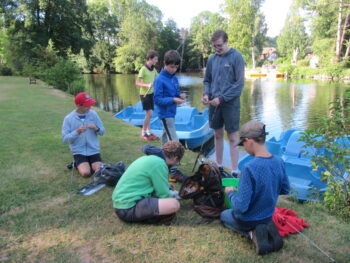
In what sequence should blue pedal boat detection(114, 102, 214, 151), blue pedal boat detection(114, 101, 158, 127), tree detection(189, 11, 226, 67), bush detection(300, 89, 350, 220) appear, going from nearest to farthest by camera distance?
bush detection(300, 89, 350, 220)
blue pedal boat detection(114, 102, 214, 151)
blue pedal boat detection(114, 101, 158, 127)
tree detection(189, 11, 226, 67)

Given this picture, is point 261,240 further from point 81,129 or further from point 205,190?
point 81,129

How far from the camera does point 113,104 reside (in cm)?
1673

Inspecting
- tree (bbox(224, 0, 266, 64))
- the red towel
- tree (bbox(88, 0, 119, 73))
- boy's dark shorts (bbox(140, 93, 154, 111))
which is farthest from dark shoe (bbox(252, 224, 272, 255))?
tree (bbox(88, 0, 119, 73))

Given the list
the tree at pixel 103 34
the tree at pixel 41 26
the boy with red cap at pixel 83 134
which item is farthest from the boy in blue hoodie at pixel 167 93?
the tree at pixel 103 34

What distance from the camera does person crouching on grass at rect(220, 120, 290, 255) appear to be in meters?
2.14

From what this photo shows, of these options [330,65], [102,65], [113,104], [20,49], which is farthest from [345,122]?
[102,65]

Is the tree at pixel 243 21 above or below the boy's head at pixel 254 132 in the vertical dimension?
above

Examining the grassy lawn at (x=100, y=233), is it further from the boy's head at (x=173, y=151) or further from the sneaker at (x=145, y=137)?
the sneaker at (x=145, y=137)

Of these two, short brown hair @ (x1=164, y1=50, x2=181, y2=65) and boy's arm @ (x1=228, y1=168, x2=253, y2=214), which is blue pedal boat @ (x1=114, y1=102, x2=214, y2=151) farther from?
boy's arm @ (x1=228, y1=168, x2=253, y2=214)

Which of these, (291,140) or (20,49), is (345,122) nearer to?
(291,140)

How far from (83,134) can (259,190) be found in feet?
9.20

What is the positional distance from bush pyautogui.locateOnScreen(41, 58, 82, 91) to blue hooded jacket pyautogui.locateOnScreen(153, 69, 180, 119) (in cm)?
1443

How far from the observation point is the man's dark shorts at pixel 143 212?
2584 mm

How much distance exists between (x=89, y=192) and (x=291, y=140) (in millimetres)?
3796
